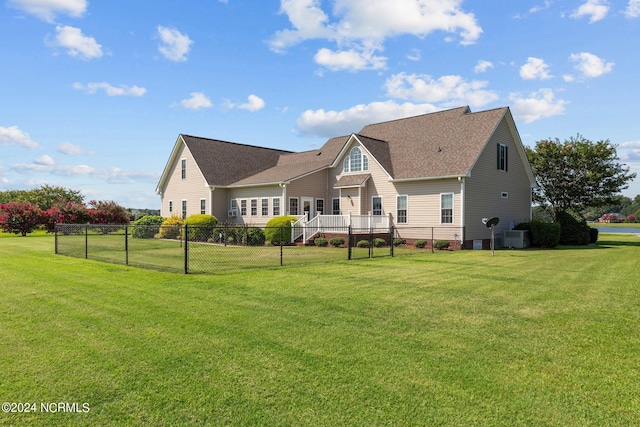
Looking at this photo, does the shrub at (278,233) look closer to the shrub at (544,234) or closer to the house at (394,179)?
the house at (394,179)

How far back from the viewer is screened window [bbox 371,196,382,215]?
2458 centimetres

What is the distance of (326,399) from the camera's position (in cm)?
380

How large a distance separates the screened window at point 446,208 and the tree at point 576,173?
13.2 metres

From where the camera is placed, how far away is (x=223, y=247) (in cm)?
2019

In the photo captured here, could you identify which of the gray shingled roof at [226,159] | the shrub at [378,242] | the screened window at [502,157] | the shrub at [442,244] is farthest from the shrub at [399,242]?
the gray shingled roof at [226,159]

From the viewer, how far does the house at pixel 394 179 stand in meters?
22.1

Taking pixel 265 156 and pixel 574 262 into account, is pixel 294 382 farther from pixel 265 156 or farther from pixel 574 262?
pixel 265 156

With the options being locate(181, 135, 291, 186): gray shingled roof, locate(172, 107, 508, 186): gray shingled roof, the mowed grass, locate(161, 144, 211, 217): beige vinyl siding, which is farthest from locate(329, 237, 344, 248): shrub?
the mowed grass

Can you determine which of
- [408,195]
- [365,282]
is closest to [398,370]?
[365,282]

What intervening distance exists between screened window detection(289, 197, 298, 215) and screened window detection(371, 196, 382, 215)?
4.94m

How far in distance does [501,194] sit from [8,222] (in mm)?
35755

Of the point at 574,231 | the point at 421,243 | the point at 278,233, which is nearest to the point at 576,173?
the point at 574,231

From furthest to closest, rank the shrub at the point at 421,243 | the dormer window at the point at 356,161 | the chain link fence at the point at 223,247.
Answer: the dormer window at the point at 356,161 → the shrub at the point at 421,243 → the chain link fence at the point at 223,247

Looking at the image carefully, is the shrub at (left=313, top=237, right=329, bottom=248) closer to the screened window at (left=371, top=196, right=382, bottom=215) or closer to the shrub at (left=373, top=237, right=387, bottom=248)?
the shrub at (left=373, top=237, right=387, bottom=248)
